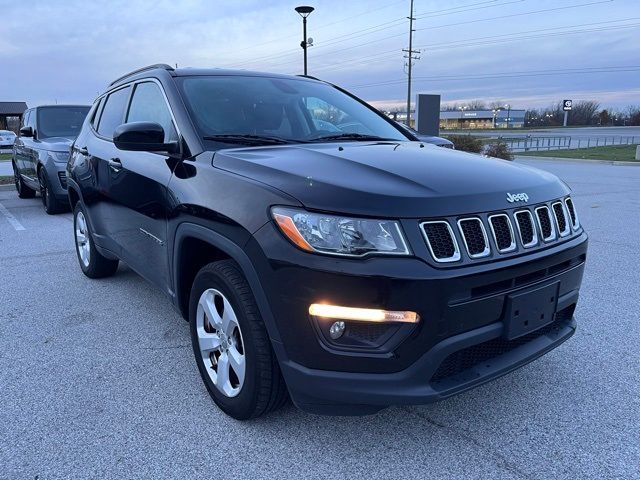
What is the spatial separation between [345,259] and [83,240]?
4.02 m

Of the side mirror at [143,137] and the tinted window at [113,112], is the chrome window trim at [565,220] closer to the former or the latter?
the side mirror at [143,137]

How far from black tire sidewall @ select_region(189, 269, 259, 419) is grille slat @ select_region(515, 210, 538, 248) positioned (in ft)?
4.21

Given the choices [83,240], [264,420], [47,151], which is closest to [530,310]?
[264,420]

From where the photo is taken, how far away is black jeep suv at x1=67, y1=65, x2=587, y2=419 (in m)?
2.08

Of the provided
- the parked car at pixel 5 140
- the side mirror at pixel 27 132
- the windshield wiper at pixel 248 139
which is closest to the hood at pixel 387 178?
the windshield wiper at pixel 248 139

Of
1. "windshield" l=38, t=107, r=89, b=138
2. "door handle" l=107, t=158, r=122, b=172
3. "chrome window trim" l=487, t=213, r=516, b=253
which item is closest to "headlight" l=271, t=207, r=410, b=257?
"chrome window trim" l=487, t=213, r=516, b=253

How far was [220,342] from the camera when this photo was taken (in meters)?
2.72

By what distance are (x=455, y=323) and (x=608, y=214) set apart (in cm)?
736

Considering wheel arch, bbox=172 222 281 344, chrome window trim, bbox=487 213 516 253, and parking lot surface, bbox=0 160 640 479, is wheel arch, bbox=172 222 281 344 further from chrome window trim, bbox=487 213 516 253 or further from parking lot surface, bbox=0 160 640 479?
chrome window trim, bbox=487 213 516 253

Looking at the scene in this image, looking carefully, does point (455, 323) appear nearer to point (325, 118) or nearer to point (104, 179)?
point (325, 118)

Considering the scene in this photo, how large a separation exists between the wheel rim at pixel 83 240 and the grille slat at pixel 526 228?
13.3ft

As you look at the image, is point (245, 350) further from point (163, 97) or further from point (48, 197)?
point (48, 197)

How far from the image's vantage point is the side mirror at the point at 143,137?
2961 mm

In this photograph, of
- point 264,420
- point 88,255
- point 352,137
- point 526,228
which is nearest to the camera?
point 526,228
